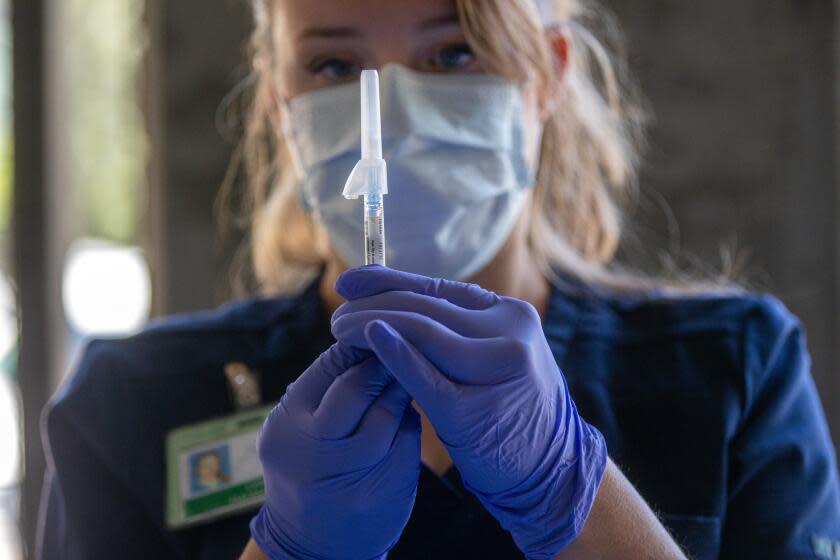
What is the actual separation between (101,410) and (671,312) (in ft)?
2.48

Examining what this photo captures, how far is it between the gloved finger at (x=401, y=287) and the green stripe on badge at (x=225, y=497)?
398 mm

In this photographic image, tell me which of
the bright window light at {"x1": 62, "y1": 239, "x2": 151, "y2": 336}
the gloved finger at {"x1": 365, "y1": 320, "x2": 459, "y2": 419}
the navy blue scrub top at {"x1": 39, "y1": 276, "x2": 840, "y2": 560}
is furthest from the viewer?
the bright window light at {"x1": 62, "y1": 239, "x2": 151, "y2": 336}

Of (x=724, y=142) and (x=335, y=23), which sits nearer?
(x=335, y=23)

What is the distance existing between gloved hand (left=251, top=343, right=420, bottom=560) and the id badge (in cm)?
29

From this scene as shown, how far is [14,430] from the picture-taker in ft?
7.12

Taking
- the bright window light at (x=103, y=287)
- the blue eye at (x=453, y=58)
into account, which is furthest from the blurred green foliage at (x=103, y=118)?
the blue eye at (x=453, y=58)

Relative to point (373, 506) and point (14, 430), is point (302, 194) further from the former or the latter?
point (14, 430)

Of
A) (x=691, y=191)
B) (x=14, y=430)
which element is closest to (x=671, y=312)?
(x=691, y=191)

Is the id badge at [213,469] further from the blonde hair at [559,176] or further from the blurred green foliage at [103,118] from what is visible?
the blurred green foliage at [103,118]

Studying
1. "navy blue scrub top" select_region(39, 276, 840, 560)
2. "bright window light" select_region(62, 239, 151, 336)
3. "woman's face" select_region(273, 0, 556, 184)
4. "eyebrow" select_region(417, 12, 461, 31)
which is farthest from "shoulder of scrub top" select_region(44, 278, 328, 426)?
"bright window light" select_region(62, 239, 151, 336)

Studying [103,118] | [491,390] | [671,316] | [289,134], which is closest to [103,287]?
[103,118]

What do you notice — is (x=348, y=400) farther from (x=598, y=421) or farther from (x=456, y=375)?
(x=598, y=421)

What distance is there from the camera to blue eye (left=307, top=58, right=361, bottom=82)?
1047 millimetres

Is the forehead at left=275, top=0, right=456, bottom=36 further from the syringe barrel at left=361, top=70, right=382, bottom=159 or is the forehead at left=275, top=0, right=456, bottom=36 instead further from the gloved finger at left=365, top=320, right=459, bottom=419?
the gloved finger at left=365, top=320, right=459, bottom=419
